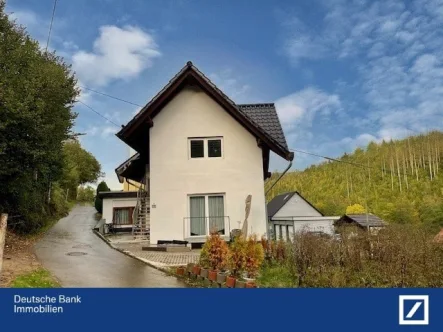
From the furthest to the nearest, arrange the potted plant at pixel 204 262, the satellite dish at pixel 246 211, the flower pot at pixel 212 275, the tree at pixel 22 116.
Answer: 1. the satellite dish at pixel 246 211
2. the tree at pixel 22 116
3. the potted plant at pixel 204 262
4. the flower pot at pixel 212 275

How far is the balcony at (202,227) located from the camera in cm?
1620

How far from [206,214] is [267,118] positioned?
5846 mm

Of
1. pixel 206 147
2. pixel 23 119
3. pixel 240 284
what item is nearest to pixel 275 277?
pixel 240 284

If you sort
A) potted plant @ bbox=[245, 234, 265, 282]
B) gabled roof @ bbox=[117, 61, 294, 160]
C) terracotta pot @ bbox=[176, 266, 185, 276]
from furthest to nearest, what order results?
gabled roof @ bbox=[117, 61, 294, 160] < terracotta pot @ bbox=[176, 266, 185, 276] < potted plant @ bbox=[245, 234, 265, 282]

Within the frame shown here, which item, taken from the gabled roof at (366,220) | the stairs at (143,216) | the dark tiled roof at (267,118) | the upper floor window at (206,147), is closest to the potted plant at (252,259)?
the upper floor window at (206,147)

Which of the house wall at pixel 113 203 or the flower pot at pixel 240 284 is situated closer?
the flower pot at pixel 240 284

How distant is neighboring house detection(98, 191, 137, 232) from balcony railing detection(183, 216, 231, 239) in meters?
15.8

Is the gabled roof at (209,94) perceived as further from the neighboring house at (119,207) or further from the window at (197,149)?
the neighboring house at (119,207)

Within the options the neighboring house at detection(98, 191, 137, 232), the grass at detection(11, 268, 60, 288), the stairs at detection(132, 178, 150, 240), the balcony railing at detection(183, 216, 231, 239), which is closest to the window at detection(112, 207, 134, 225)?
the neighboring house at detection(98, 191, 137, 232)

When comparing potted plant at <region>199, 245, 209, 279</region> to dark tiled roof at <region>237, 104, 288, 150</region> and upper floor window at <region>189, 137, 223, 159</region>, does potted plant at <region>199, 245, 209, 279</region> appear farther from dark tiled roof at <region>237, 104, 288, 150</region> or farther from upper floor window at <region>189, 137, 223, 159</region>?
dark tiled roof at <region>237, 104, 288, 150</region>

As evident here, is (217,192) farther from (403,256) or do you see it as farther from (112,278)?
(403,256)

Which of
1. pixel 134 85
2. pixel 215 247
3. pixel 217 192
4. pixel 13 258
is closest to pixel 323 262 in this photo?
pixel 215 247

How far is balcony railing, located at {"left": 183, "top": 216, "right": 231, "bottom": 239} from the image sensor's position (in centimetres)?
1625

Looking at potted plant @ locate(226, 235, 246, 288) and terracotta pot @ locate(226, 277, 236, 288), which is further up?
potted plant @ locate(226, 235, 246, 288)
